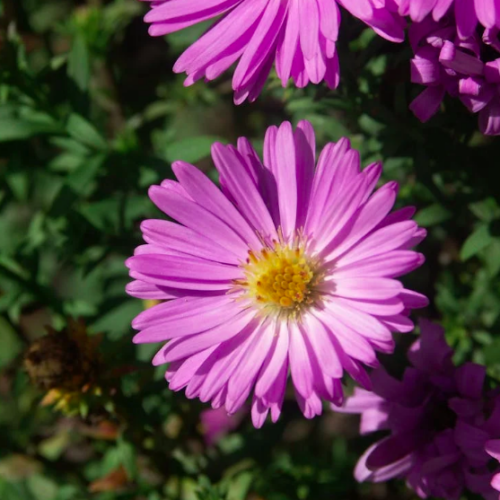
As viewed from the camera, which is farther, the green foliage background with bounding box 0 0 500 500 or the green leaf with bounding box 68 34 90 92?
the green leaf with bounding box 68 34 90 92

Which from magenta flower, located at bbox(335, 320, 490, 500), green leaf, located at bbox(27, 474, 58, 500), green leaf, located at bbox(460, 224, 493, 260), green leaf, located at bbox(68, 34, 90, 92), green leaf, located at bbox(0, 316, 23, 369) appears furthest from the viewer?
green leaf, located at bbox(0, 316, 23, 369)

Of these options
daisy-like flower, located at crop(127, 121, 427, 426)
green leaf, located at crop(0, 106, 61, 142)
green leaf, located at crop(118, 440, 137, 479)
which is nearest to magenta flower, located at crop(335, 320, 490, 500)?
daisy-like flower, located at crop(127, 121, 427, 426)

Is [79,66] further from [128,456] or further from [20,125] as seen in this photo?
[128,456]

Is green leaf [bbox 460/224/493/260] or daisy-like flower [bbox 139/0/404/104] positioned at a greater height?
daisy-like flower [bbox 139/0/404/104]

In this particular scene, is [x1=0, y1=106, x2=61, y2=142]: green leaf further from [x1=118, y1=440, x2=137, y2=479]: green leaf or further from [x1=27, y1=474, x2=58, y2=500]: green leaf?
[x1=27, y1=474, x2=58, y2=500]: green leaf

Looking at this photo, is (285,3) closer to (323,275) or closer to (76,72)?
(323,275)

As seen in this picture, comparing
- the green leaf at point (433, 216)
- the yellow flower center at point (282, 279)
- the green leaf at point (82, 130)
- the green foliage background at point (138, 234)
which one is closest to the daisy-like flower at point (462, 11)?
the green foliage background at point (138, 234)

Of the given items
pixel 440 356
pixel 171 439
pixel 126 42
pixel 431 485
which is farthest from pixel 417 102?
pixel 126 42
